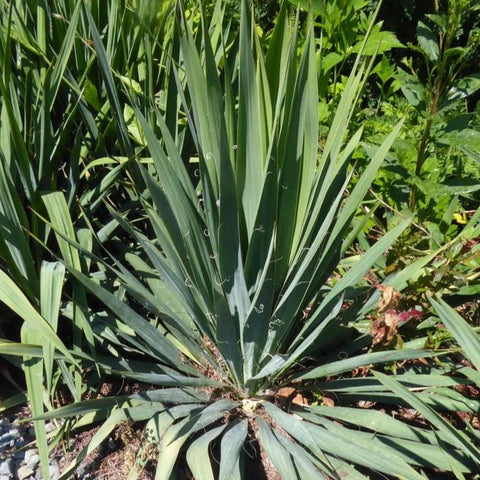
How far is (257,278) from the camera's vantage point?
5.15 ft

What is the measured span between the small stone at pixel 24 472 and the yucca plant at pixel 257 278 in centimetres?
28

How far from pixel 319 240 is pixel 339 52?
124 centimetres

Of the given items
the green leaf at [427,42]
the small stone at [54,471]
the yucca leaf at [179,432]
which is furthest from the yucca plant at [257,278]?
the green leaf at [427,42]

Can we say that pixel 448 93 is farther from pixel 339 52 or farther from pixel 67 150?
pixel 67 150

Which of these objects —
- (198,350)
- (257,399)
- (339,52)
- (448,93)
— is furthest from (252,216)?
(339,52)

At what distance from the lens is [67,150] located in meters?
2.19

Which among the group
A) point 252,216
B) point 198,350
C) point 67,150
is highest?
point 252,216

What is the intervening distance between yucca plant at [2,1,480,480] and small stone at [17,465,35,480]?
28 cm

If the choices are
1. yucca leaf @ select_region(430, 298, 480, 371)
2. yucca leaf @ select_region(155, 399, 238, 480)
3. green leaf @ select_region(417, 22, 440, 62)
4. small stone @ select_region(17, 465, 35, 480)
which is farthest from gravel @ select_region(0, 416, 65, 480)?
green leaf @ select_region(417, 22, 440, 62)

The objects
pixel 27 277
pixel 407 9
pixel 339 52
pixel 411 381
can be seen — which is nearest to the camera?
pixel 411 381

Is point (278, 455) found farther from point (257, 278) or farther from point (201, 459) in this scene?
point (257, 278)

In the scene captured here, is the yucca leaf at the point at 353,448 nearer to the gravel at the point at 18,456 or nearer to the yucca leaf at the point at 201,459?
the yucca leaf at the point at 201,459

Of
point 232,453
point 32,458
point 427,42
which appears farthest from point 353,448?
point 427,42

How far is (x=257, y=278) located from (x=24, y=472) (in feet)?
3.13
